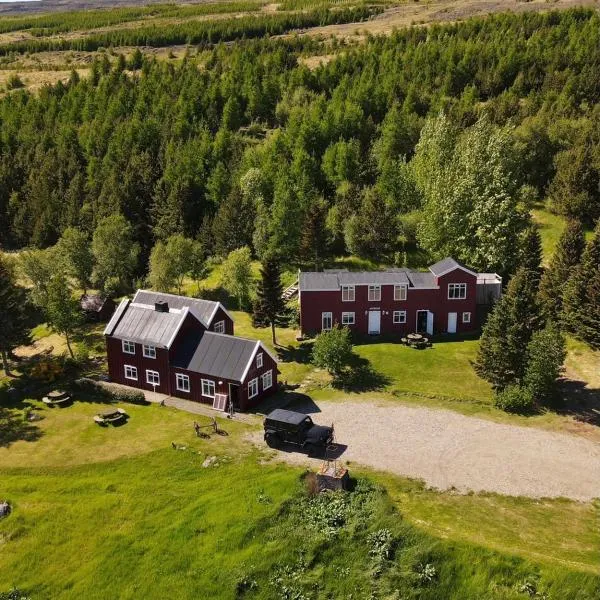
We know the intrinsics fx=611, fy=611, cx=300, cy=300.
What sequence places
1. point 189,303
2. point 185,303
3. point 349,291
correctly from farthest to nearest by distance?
point 349,291
point 189,303
point 185,303

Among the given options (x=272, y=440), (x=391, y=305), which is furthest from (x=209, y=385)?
(x=391, y=305)

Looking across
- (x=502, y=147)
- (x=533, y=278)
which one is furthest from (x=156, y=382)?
(x=502, y=147)

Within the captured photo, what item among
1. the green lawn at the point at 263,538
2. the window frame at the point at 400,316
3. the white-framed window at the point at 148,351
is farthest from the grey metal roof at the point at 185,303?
the window frame at the point at 400,316

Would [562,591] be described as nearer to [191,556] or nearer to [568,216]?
[191,556]

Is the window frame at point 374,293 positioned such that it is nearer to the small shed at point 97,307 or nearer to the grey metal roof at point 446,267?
the grey metal roof at point 446,267

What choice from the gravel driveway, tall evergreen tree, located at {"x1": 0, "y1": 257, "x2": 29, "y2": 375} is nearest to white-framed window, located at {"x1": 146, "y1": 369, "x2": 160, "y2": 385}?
tall evergreen tree, located at {"x1": 0, "y1": 257, "x2": 29, "y2": 375}

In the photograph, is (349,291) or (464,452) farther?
(349,291)

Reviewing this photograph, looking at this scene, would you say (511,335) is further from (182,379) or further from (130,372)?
(130,372)
